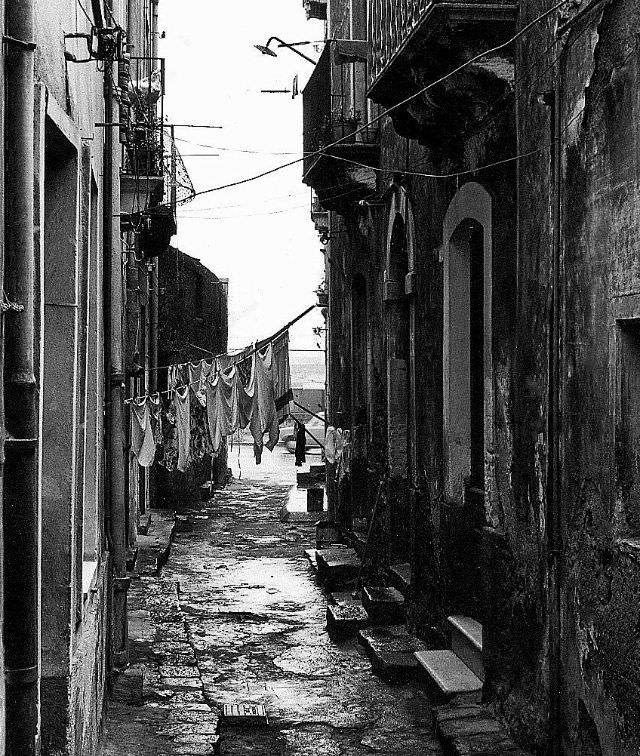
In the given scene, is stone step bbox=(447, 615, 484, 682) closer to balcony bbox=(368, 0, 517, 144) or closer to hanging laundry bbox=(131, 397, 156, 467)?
balcony bbox=(368, 0, 517, 144)

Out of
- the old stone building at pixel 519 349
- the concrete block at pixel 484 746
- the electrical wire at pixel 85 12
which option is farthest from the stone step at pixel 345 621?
the electrical wire at pixel 85 12

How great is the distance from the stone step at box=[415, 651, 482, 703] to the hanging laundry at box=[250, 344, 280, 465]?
21.4 ft

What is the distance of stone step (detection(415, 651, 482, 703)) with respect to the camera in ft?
26.3

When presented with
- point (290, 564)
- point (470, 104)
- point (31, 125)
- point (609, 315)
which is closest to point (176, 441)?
point (290, 564)

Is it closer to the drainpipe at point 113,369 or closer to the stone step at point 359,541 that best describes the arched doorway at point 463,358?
the drainpipe at point 113,369

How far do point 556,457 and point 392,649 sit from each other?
4.02 m

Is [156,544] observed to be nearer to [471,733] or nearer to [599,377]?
[471,733]

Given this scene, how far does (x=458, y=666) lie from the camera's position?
859 cm

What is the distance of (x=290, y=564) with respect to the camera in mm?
15547

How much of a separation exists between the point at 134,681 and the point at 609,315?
18.3ft

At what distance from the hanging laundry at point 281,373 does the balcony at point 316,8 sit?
29.0 ft

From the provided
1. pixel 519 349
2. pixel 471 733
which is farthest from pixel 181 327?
pixel 471 733

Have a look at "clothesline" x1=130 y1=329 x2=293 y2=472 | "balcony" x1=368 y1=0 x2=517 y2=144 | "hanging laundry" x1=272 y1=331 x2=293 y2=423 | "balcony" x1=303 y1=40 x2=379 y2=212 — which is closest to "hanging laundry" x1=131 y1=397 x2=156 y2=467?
"clothesline" x1=130 y1=329 x2=293 y2=472

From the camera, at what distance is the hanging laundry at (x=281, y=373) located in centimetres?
1531
